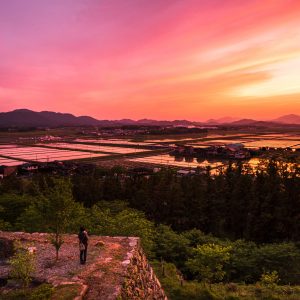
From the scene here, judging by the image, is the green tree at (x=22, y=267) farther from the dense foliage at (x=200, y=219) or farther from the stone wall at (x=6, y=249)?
the dense foliage at (x=200, y=219)

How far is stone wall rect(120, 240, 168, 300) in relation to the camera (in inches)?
483

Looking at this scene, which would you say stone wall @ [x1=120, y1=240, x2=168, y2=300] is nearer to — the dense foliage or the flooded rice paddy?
the dense foliage

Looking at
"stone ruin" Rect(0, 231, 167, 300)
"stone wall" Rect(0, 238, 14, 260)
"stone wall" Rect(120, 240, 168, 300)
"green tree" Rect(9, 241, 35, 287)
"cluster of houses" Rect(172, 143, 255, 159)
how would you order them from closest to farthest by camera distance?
"green tree" Rect(9, 241, 35, 287) < "stone ruin" Rect(0, 231, 167, 300) < "stone wall" Rect(120, 240, 168, 300) < "stone wall" Rect(0, 238, 14, 260) < "cluster of houses" Rect(172, 143, 255, 159)

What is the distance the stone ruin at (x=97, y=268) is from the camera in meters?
11.8

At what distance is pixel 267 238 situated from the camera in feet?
117

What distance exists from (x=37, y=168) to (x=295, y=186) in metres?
55.9

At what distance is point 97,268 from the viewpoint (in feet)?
43.4

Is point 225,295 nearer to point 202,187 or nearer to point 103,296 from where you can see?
point 103,296

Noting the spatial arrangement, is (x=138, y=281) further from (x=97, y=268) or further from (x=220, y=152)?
(x=220, y=152)

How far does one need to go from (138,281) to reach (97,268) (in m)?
1.93

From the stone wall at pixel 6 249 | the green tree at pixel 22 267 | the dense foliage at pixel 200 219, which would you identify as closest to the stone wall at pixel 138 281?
the green tree at pixel 22 267

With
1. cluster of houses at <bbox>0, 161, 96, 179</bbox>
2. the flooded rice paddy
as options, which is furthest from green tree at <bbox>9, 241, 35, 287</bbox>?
the flooded rice paddy

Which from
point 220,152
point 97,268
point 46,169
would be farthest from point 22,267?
point 220,152

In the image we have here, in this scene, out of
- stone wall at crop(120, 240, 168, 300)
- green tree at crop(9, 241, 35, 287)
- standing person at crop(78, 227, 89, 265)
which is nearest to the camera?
green tree at crop(9, 241, 35, 287)
